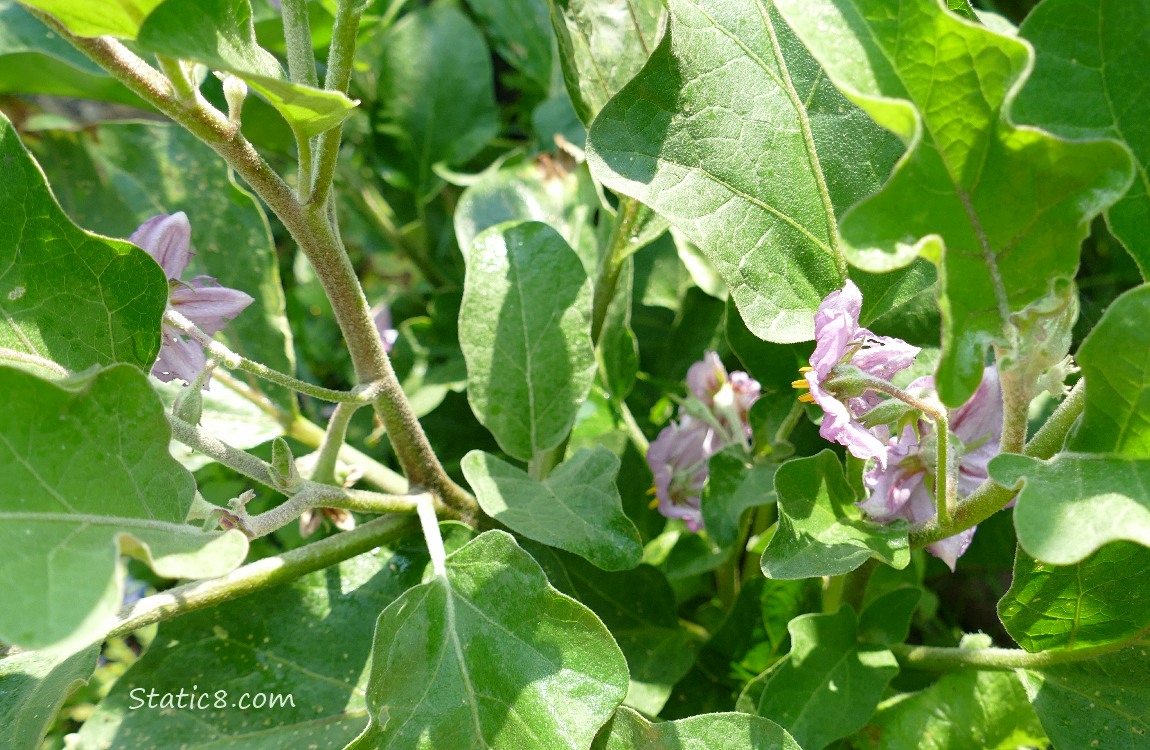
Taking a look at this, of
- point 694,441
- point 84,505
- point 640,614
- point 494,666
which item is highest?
point 84,505

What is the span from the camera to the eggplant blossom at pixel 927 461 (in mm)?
716

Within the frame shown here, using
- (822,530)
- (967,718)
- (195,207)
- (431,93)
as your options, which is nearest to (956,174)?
(822,530)

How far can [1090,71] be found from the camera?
0.56m

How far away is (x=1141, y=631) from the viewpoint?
0.70 meters

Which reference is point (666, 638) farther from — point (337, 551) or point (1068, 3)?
point (1068, 3)

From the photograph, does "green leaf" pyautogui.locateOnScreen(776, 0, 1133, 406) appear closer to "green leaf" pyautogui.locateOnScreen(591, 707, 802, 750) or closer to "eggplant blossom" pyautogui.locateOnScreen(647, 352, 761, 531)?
"green leaf" pyautogui.locateOnScreen(591, 707, 802, 750)

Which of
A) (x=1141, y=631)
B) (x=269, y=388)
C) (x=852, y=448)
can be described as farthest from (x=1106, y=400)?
(x=269, y=388)

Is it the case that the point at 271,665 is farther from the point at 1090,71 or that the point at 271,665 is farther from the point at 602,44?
the point at 1090,71

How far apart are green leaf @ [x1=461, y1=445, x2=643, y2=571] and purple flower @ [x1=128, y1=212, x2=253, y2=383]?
25 centimetres

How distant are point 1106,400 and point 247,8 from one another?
0.56 metres

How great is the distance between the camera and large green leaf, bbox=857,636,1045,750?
2.61 feet

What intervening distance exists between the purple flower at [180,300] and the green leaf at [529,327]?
218 millimetres

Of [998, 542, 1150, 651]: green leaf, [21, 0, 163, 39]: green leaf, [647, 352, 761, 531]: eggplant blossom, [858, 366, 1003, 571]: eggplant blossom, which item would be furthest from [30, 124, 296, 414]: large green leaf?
[998, 542, 1150, 651]: green leaf

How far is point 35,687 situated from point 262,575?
0.19 meters
